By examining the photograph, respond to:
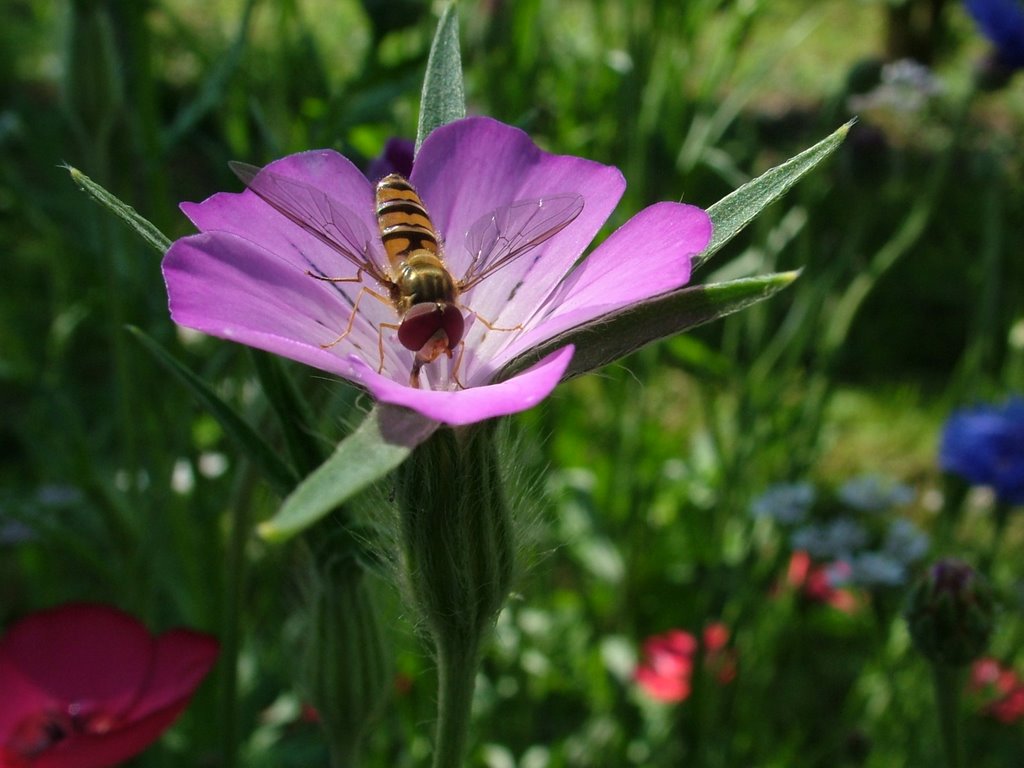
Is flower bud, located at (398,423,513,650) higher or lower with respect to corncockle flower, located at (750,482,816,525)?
higher

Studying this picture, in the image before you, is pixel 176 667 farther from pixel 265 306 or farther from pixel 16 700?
pixel 265 306

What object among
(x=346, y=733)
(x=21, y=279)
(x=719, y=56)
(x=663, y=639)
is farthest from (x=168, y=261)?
(x=21, y=279)

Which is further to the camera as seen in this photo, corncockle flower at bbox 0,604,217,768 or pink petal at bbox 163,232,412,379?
corncockle flower at bbox 0,604,217,768

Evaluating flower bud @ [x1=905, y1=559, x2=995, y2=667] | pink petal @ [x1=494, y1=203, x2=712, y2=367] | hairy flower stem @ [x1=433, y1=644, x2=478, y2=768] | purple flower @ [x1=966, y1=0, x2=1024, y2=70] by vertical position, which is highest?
pink petal @ [x1=494, y1=203, x2=712, y2=367]

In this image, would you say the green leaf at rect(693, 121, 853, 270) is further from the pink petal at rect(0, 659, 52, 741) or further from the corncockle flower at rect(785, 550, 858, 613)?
the corncockle flower at rect(785, 550, 858, 613)

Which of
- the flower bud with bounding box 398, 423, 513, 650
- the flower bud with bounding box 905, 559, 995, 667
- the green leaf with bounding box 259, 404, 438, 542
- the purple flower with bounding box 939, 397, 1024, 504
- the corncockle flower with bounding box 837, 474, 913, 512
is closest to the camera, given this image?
the green leaf with bounding box 259, 404, 438, 542

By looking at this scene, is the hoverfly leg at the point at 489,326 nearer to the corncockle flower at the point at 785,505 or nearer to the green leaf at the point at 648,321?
the green leaf at the point at 648,321

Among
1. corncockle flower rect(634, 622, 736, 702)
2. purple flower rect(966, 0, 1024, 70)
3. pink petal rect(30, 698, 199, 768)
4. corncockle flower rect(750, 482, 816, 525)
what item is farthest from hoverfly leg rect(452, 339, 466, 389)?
purple flower rect(966, 0, 1024, 70)

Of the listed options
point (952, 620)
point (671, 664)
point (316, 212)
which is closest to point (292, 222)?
point (316, 212)
